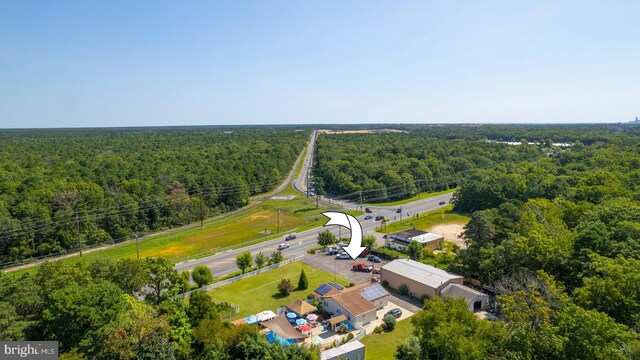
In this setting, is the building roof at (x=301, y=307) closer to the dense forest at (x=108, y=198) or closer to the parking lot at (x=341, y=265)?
the parking lot at (x=341, y=265)

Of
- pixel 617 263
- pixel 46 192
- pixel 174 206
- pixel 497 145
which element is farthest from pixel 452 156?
pixel 46 192

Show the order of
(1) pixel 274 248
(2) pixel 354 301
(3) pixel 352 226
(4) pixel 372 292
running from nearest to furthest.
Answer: (2) pixel 354 301, (4) pixel 372 292, (3) pixel 352 226, (1) pixel 274 248

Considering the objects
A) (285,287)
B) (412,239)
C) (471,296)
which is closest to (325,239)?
(412,239)

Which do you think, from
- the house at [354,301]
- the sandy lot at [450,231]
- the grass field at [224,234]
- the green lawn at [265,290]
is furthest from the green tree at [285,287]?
the sandy lot at [450,231]

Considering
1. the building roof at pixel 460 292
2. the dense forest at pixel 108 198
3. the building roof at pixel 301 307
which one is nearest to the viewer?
the building roof at pixel 301 307
